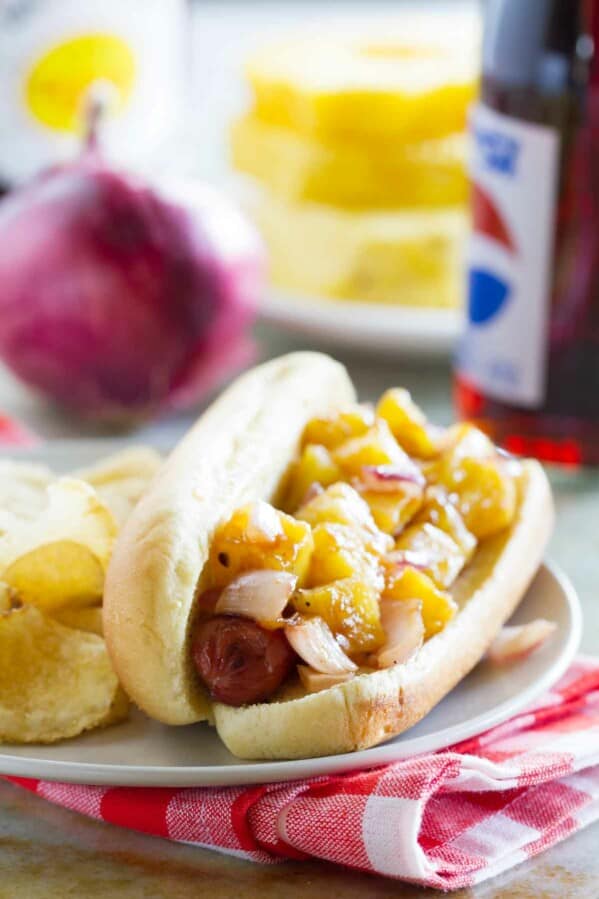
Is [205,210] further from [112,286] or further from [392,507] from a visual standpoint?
[392,507]

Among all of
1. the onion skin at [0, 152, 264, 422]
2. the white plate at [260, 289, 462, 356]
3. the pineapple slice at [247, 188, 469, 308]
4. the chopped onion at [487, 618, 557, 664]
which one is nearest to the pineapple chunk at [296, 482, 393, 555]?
the chopped onion at [487, 618, 557, 664]

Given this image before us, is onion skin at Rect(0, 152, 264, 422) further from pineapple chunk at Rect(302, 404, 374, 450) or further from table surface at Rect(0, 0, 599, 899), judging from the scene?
table surface at Rect(0, 0, 599, 899)

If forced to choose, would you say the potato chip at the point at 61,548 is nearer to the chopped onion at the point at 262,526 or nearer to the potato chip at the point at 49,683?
the potato chip at the point at 49,683

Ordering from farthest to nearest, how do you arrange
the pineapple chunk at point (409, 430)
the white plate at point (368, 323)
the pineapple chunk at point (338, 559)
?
the white plate at point (368, 323)
the pineapple chunk at point (409, 430)
the pineapple chunk at point (338, 559)

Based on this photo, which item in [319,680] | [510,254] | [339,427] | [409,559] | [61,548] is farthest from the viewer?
[510,254]

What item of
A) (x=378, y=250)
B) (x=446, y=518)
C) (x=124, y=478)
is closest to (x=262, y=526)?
(x=446, y=518)

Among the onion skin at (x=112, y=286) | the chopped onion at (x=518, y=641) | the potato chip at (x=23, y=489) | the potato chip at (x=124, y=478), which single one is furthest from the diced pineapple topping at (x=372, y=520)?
the onion skin at (x=112, y=286)
